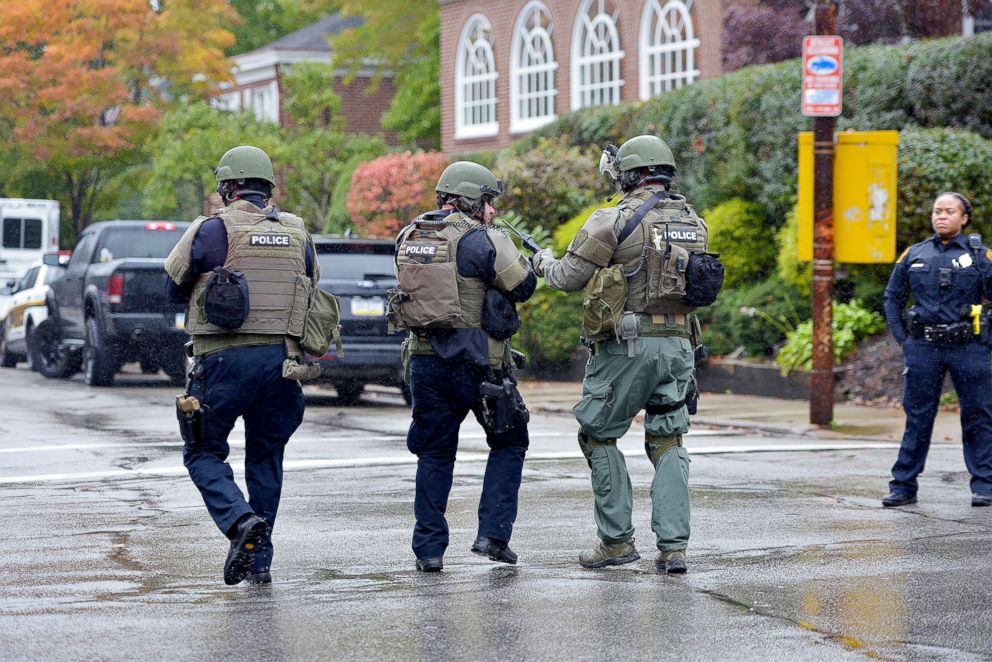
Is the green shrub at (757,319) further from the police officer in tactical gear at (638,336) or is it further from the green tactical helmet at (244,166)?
the green tactical helmet at (244,166)

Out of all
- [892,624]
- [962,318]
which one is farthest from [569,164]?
[892,624]

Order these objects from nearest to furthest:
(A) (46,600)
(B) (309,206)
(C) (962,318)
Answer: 1. (A) (46,600)
2. (C) (962,318)
3. (B) (309,206)

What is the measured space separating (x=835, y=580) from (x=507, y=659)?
80.4 inches

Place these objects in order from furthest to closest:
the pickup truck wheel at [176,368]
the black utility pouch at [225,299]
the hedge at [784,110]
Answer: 1. the pickup truck wheel at [176,368]
2. the hedge at [784,110]
3. the black utility pouch at [225,299]

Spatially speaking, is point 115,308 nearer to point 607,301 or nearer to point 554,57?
point 607,301

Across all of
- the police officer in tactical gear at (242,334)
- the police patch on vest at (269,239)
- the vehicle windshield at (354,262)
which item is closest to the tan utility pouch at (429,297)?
the police officer in tactical gear at (242,334)

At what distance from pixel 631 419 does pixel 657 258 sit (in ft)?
2.37

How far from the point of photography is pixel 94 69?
3597cm

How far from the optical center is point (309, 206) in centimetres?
3394

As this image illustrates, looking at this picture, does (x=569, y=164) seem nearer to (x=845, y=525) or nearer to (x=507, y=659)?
(x=845, y=525)

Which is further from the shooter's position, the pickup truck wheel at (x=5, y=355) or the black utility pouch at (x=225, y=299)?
the pickup truck wheel at (x=5, y=355)

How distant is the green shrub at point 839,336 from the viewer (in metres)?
17.0

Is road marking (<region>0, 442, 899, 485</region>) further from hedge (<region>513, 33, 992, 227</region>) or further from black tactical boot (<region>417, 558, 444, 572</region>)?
hedge (<region>513, 33, 992, 227</region>)

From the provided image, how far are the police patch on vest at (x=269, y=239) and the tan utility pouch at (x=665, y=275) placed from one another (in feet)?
5.22
